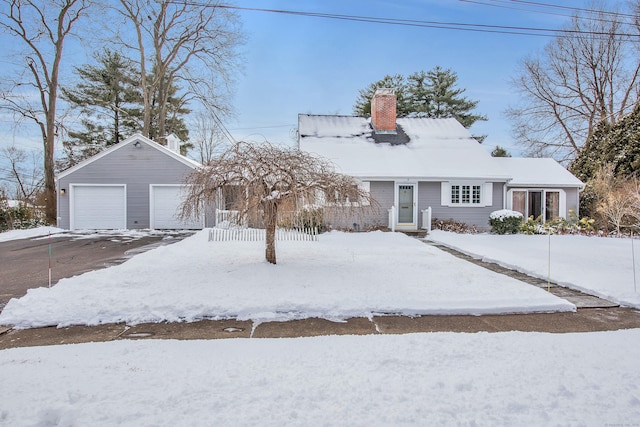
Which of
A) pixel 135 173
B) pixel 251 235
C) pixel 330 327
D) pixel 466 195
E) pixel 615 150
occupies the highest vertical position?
pixel 615 150

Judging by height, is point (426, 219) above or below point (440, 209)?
below

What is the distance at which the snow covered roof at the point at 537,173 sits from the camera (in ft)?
51.4

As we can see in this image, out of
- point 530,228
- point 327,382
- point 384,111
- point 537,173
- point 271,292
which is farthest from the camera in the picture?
point 384,111

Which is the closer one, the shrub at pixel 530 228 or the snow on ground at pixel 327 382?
the snow on ground at pixel 327 382

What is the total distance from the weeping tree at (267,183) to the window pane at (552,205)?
14.1 meters

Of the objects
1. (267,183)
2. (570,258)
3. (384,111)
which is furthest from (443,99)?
(267,183)

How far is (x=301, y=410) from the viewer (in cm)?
230

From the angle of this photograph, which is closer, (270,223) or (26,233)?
(270,223)

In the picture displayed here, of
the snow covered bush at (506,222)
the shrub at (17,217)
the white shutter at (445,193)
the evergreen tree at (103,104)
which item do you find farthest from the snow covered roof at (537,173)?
the evergreen tree at (103,104)

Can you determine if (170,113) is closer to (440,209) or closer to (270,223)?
(440,209)

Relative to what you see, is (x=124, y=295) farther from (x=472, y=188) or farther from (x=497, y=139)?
(x=497, y=139)

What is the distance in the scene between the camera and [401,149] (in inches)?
635

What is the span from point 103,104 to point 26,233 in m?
14.6

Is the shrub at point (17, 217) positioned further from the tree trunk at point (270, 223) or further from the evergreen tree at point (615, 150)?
the evergreen tree at point (615, 150)
